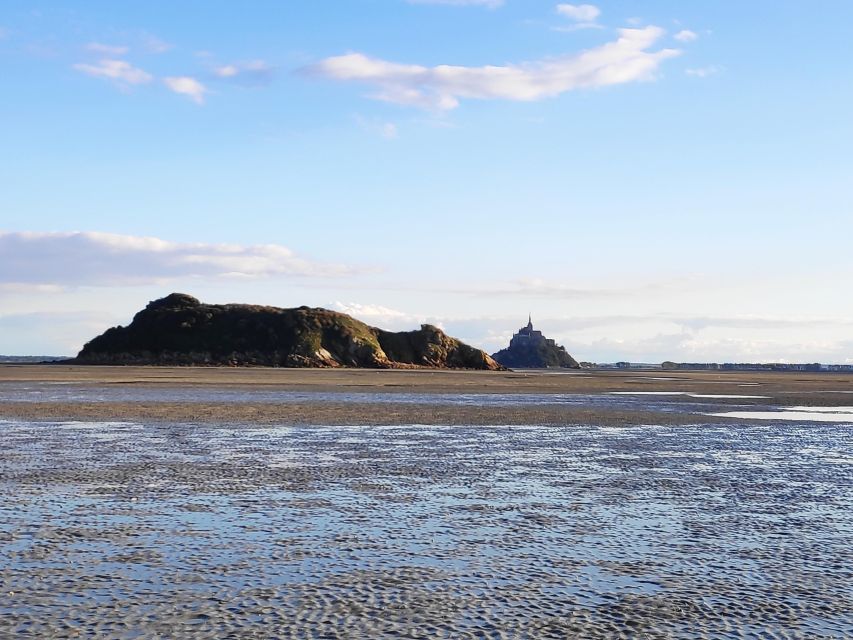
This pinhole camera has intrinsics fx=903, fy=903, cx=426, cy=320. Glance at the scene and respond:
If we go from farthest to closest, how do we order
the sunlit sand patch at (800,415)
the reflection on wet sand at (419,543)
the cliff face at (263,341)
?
1. the cliff face at (263,341)
2. the sunlit sand patch at (800,415)
3. the reflection on wet sand at (419,543)

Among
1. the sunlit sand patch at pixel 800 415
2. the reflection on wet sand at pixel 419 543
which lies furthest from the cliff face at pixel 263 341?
the reflection on wet sand at pixel 419 543

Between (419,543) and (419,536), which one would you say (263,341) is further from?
(419,543)

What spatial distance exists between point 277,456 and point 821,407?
32514 mm

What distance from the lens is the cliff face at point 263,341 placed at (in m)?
148

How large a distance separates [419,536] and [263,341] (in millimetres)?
144788

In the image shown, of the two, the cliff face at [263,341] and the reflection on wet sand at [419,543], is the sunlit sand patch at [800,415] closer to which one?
the reflection on wet sand at [419,543]

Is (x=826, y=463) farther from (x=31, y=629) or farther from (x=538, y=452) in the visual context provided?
(x=31, y=629)

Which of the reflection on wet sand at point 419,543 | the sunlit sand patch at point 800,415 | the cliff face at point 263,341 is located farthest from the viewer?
the cliff face at point 263,341

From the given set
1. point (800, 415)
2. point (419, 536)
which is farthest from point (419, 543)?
point (800, 415)

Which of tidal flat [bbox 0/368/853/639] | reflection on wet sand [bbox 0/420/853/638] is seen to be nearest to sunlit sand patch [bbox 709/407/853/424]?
tidal flat [bbox 0/368/853/639]

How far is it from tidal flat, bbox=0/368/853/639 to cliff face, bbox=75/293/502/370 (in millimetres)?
123861

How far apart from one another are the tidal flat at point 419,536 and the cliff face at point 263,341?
123861 mm

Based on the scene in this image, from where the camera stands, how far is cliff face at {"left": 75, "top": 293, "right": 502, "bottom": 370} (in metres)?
148

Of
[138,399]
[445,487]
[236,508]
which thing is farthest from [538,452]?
[138,399]
